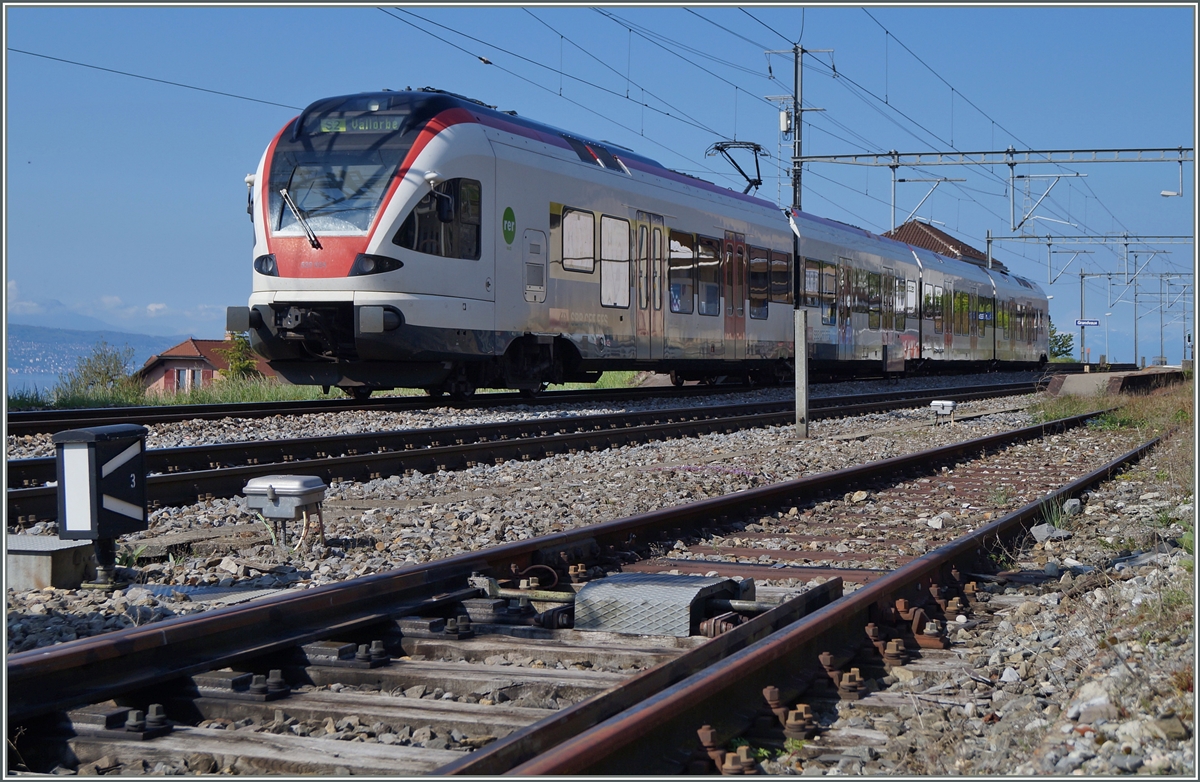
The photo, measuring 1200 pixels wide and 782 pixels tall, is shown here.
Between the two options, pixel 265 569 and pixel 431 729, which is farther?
pixel 265 569

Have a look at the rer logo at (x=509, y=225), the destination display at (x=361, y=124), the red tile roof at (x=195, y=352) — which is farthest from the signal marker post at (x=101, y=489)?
the red tile roof at (x=195, y=352)

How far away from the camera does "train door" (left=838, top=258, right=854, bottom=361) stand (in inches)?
992

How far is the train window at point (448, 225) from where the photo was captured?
13117 mm

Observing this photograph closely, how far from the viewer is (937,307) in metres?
32.4

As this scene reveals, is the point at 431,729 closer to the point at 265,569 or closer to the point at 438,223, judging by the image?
the point at 265,569

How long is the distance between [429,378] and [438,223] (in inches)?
78.9

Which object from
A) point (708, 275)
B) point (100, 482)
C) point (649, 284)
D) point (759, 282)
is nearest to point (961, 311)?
point (759, 282)

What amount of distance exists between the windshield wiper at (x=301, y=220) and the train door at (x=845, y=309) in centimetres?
1472

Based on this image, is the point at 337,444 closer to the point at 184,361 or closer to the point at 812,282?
the point at 812,282

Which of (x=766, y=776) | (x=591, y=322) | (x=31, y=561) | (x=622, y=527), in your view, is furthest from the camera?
(x=591, y=322)

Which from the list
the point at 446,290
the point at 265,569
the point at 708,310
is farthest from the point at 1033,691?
the point at 708,310

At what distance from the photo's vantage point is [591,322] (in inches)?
643

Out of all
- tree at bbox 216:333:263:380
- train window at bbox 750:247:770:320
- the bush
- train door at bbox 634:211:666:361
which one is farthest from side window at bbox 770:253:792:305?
tree at bbox 216:333:263:380

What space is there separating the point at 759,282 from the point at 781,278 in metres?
1.18
